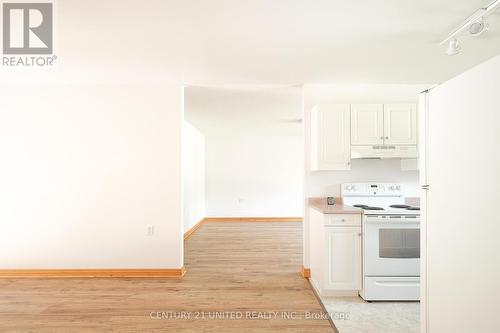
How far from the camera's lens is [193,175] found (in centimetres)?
601

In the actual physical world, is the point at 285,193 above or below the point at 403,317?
above

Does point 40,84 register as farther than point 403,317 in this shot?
Yes

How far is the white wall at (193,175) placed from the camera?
5.43 metres

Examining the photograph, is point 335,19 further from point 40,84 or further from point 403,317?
point 40,84

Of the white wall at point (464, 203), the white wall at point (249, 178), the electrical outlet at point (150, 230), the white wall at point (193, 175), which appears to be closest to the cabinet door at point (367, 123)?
the white wall at point (464, 203)

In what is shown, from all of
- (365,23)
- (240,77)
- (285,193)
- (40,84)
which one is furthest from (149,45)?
(285,193)

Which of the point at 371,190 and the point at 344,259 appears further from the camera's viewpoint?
the point at 371,190

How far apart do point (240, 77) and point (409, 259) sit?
2.70m

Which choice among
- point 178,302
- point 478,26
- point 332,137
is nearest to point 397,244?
point 332,137

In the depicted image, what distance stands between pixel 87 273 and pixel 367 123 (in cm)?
388

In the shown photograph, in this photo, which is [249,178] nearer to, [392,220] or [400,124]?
[400,124]

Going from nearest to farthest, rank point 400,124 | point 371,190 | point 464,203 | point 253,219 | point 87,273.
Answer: point 464,203 < point 400,124 < point 87,273 < point 371,190 < point 253,219

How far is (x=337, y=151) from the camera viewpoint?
3.15 m

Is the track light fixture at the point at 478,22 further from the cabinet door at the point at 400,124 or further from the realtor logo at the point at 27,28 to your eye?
the realtor logo at the point at 27,28
